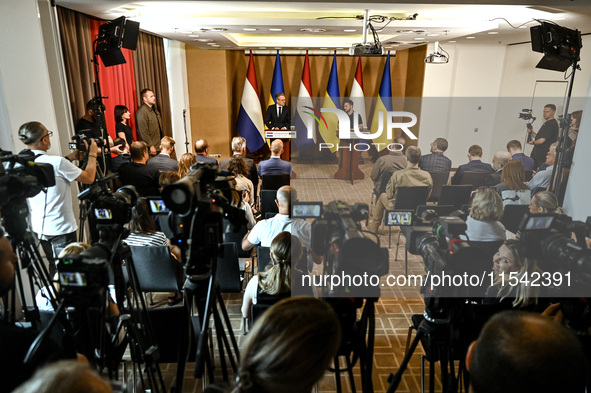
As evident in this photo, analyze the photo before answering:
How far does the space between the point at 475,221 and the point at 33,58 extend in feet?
13.3

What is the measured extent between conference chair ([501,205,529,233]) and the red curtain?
510cm

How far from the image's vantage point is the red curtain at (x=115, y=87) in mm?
5293

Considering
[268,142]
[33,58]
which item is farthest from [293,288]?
[268,142]

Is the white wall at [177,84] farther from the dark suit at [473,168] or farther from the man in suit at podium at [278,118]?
the dark suit at [473,168]

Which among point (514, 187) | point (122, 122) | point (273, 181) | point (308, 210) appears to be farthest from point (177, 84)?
point (308, 210)

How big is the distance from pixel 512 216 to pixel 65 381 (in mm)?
3807

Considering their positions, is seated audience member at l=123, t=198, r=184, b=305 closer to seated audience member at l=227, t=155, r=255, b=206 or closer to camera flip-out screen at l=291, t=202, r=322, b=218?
seated audience member at l=227, t=155, r=255, b=206

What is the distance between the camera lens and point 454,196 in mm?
4301

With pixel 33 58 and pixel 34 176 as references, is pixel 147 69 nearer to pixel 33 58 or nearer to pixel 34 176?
pixel 33 58

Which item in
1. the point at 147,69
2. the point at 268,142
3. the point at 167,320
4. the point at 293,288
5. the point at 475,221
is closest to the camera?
the point at 167,320

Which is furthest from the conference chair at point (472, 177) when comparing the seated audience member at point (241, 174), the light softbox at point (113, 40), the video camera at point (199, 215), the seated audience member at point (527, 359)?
the light softbox at point (113, 40)

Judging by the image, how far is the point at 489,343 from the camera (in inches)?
40.7

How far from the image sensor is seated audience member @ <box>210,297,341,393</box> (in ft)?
3.18

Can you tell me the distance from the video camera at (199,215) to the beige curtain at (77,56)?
3578 millimetres
